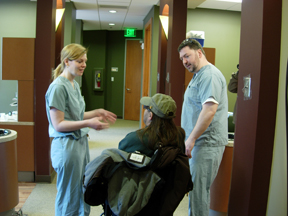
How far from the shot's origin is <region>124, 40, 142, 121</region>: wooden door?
10258mm

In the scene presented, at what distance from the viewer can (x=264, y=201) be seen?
1807 mm

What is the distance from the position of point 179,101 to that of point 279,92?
2104 millimetres

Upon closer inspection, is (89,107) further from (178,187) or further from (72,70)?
(178,187)

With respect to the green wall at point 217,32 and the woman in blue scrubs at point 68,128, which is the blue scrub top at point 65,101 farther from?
the green wall at point 217,32

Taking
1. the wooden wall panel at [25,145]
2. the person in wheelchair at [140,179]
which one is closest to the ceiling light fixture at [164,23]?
the wooden wall panel at [25,145]

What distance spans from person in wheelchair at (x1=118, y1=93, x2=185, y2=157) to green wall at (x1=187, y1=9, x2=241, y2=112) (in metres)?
5.42

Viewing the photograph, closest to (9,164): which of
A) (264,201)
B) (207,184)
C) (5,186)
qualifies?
(5,186)

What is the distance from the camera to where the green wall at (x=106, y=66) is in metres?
10.5

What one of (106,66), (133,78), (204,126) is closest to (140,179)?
(204,126)

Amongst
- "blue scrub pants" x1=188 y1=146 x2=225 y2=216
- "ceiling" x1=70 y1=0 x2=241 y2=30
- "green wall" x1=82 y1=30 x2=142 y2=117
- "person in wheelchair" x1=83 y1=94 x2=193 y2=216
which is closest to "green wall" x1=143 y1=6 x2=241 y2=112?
"ceiling" x1=70 y1=0 x2=241 y2=30

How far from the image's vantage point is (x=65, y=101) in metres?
2.06

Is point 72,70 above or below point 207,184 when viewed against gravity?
above

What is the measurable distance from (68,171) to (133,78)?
27.4 feet

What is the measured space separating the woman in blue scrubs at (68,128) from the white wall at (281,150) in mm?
1041
